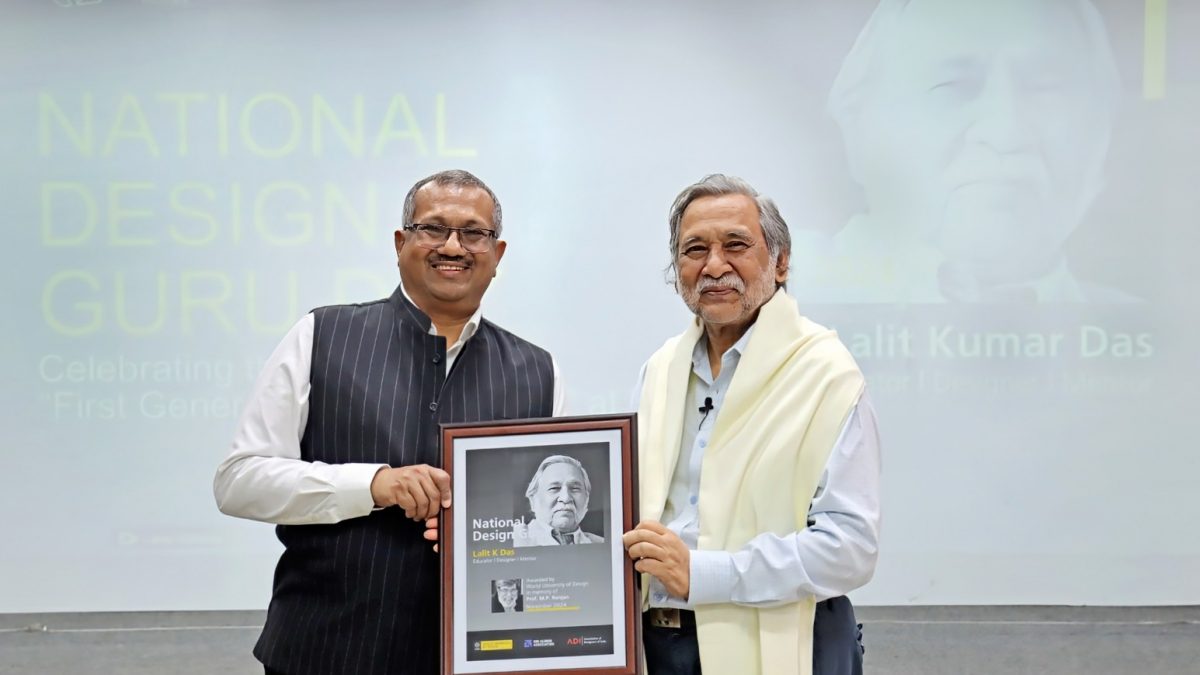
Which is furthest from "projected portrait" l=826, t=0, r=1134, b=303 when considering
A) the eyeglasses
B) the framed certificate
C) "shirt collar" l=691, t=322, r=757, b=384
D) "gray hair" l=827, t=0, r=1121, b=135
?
the framed certificate

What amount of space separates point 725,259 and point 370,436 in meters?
0.78

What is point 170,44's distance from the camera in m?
4.51

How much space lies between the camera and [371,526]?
202cm

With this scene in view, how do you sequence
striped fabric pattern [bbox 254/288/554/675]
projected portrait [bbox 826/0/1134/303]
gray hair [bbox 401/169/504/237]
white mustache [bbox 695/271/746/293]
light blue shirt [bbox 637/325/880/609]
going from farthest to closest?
projected portrait [bbox 826/0/1134/303], gray hair [bbox 401/169/504/237], striped fabric pattern [bbox 254/288/554/675], white mustache [bbox 695/271/746/293], light blue shirt [bbox 637/325/880/609]

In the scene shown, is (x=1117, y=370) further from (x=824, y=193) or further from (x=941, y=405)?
(x=824, y=193)

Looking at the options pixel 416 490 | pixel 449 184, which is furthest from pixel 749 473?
pixel 449 184

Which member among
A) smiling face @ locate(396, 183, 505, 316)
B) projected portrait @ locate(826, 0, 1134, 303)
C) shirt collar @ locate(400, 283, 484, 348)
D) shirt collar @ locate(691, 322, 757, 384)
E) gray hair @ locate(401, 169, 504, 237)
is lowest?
shirt collar @ locate(691, 322, 757, 384)

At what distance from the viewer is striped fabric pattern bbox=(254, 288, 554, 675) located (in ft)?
6.57

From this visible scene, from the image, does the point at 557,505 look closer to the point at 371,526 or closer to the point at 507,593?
the point at 507,593

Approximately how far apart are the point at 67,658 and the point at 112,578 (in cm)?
37

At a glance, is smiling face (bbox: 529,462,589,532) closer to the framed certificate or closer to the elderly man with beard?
the framed certificate

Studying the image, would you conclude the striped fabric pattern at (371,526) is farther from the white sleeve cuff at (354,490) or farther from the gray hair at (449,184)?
the gray hair at (449,184)

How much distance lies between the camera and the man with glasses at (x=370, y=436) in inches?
78.4

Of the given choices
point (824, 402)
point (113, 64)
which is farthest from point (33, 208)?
point (824, 402)
